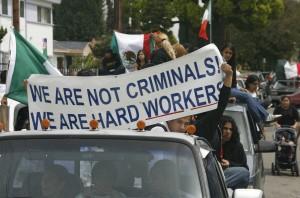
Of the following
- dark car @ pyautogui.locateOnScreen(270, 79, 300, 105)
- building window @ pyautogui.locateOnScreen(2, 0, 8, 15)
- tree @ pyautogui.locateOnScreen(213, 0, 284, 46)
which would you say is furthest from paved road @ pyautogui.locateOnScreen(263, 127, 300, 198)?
tree @ pyautogui.locateOnScreen(213, 0, 284, 46)

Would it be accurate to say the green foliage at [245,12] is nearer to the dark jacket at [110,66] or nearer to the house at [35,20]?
the house at [35,20]

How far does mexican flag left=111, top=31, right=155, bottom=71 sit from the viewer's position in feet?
51.8

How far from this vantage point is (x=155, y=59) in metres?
10.5

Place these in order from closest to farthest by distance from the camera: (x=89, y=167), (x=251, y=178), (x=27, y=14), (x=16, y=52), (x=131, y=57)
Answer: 1. (x=89, y=167)
2. (x=251, y=178)
3. (x=16, y=52)
4. (x=131, y=57)
5. (x=27, y=14)

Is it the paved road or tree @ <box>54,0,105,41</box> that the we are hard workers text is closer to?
the paved road

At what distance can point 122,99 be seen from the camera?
7.86 m

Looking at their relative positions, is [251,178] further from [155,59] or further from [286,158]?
[286,158]

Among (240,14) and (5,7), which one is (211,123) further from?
(240,14)

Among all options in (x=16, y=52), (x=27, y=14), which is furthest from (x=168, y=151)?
(x=27, y=14)

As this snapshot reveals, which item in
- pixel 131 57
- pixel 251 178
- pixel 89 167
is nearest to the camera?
pixel 89 167

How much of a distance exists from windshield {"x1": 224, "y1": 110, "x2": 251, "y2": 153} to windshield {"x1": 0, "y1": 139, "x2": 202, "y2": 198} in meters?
5.08

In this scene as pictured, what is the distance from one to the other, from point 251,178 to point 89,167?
414 cm

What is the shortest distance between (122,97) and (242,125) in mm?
2812

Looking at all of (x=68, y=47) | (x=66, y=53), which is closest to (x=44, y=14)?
(x=66, y=53)
